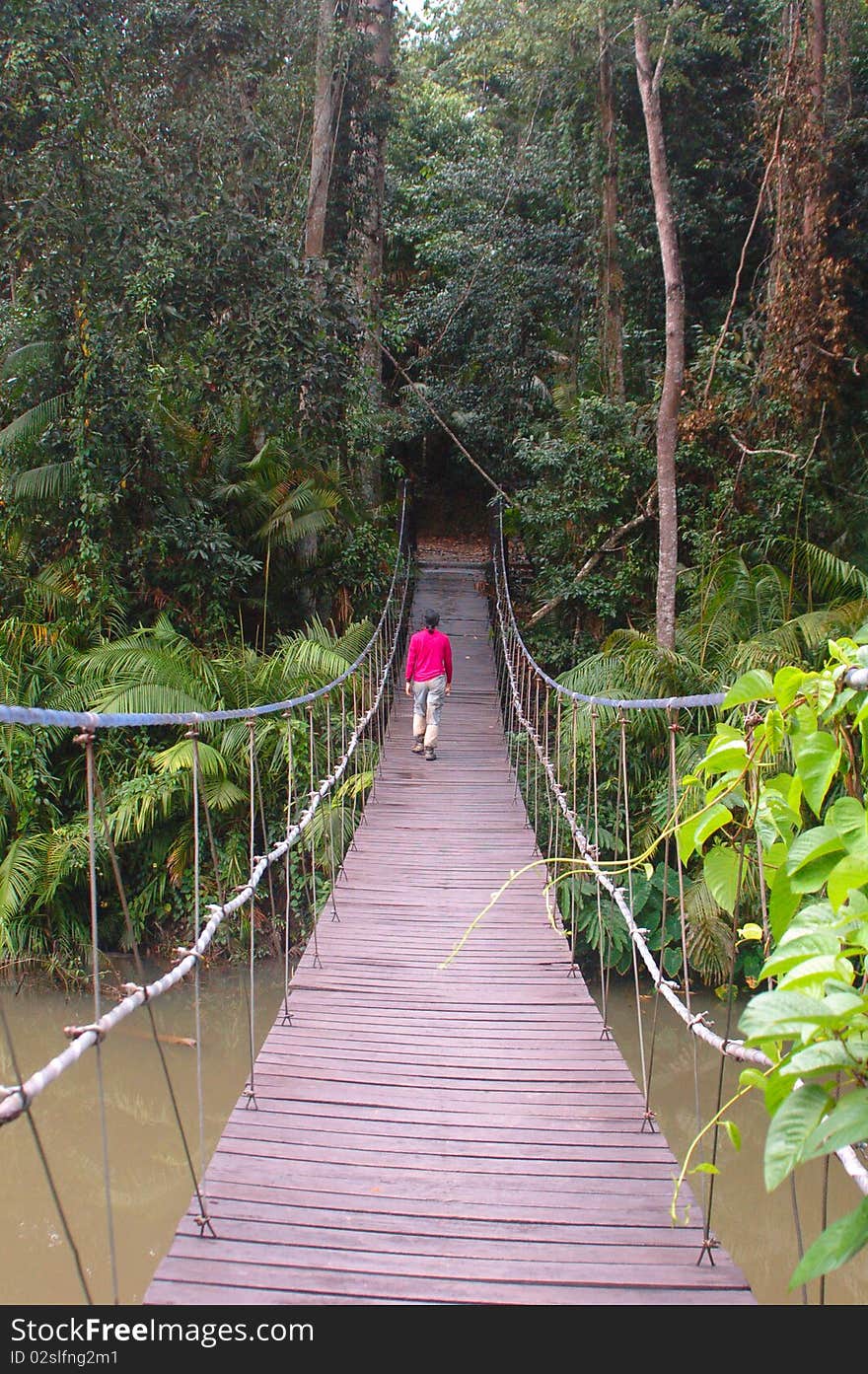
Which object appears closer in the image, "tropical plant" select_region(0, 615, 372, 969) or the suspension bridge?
the suspension bridge

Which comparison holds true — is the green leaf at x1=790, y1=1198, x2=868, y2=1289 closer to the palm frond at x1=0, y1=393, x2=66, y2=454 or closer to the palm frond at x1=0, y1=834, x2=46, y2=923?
the palm frond at x1=0, y1=834, x2=46, y2=923

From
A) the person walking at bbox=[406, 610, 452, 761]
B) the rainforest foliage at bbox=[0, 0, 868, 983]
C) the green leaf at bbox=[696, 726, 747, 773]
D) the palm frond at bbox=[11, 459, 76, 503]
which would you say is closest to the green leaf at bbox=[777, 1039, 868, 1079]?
the green leaf at bbox=[696, 726, 747, 773]

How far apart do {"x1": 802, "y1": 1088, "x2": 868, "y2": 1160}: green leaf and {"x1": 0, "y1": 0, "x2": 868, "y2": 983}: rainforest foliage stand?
14.5 ft

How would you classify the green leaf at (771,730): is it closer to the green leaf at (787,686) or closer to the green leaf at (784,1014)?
the green leaf at (787,686)

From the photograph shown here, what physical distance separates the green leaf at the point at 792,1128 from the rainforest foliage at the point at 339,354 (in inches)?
173

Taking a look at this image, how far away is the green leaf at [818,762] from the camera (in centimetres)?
91

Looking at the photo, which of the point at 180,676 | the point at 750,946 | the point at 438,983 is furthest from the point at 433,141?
the point at 438,983

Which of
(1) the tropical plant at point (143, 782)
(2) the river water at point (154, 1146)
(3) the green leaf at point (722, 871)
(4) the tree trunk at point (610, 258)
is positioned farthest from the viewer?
(4) the tree trunk at point (610, 258)

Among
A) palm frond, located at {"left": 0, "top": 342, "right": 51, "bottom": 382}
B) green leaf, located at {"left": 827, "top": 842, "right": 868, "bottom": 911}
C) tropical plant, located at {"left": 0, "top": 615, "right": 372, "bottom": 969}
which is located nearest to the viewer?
green leaf, located at {"left": 827, "top": 842, "right": 868, "bottom": 911}

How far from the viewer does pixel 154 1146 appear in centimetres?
462

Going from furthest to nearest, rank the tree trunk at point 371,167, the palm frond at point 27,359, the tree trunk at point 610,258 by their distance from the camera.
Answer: the tree trunk at point 610,258, the tree trunk at point 371,167, the palm frond at point 27,359

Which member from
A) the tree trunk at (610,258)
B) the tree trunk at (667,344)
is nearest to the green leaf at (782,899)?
the tree trunk at (667,344)

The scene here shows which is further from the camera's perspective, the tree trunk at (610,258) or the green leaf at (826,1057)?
the tree trunk at (610,258)

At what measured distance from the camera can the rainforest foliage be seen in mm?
5559
